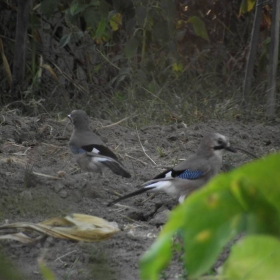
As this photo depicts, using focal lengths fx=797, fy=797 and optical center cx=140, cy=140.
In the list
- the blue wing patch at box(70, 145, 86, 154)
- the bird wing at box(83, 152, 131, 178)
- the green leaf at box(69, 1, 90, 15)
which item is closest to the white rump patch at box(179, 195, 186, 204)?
the bird wing at box(83, 152, 131, 178)

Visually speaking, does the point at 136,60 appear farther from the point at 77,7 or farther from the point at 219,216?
the point at 219,216

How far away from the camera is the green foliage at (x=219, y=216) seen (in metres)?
0.86

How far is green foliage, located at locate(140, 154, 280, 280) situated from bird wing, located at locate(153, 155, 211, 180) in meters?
4.31

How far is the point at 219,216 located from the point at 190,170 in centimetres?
443

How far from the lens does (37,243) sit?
3.76m

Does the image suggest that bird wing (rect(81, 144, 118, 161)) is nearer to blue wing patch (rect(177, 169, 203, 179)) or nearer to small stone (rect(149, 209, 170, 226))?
blue wing patch (rect(177, 169, 203, 179))

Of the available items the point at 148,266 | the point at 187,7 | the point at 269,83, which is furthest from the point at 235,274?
the point at 187,7

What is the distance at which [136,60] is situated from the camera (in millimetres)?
9609

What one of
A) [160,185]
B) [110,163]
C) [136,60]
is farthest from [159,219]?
[136,60]

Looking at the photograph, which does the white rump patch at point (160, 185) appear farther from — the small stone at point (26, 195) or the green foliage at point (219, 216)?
the green foliage at point (219, 216)

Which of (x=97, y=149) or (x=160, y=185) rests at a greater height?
(x=160, y=185)

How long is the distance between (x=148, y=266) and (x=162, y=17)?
311 inches

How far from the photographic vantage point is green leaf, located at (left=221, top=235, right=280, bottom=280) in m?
0.85

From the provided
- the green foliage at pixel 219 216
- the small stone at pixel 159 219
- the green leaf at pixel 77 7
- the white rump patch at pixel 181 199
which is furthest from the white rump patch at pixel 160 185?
the green foliage at pixel 219 216
